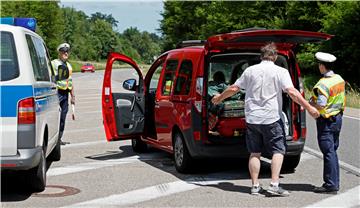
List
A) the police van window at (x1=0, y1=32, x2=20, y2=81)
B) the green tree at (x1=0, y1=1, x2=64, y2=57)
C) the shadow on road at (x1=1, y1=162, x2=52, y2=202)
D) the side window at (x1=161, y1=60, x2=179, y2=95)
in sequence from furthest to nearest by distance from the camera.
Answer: the green tree at (x1=0, y1=1, x2=64, y2=57) < the side window at (x1=161, y1=60, x2=179, y2=95) < the shadow on road at (x1=1, y1=162, x2=52, y2=202) < the police van window at (x1=0, y1=32, x2=20, y2=81)

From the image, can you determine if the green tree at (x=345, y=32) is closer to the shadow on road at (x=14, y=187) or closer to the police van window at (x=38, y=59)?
the police van window at (x=38, y=59)

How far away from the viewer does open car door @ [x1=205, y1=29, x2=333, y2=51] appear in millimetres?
7660

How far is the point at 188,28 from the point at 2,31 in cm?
7490

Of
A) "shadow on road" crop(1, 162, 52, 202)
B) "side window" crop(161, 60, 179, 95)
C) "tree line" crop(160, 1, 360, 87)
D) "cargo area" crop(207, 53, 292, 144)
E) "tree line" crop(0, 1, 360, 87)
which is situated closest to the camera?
"shadow on road" crop(1, 162, 52, 202)

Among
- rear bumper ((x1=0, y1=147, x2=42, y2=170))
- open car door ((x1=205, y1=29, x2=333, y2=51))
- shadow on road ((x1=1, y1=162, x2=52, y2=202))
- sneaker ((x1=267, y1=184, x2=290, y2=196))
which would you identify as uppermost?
open car door ((x1=205, y1=29, x2=333, y2=51))

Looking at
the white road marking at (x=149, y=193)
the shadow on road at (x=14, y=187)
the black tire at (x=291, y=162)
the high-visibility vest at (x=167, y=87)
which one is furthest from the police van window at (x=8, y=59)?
the black tire at (x=291, y=162)

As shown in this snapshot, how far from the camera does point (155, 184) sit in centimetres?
789

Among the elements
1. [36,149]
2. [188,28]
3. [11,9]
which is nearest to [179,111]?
[36,149]

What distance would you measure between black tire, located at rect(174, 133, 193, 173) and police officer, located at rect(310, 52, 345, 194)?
1918 mm

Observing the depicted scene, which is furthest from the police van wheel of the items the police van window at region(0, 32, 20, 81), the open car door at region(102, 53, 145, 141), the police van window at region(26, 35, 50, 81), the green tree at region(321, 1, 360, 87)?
the green tree at region(321, 1, 360, 87)

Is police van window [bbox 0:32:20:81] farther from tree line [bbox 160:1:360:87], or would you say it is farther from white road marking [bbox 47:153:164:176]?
tree line [bbox 160:1:360:87]

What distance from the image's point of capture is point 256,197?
7113 millimetres

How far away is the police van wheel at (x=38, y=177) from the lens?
7184 millimetres

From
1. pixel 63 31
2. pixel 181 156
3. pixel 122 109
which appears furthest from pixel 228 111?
pixel 63 31
